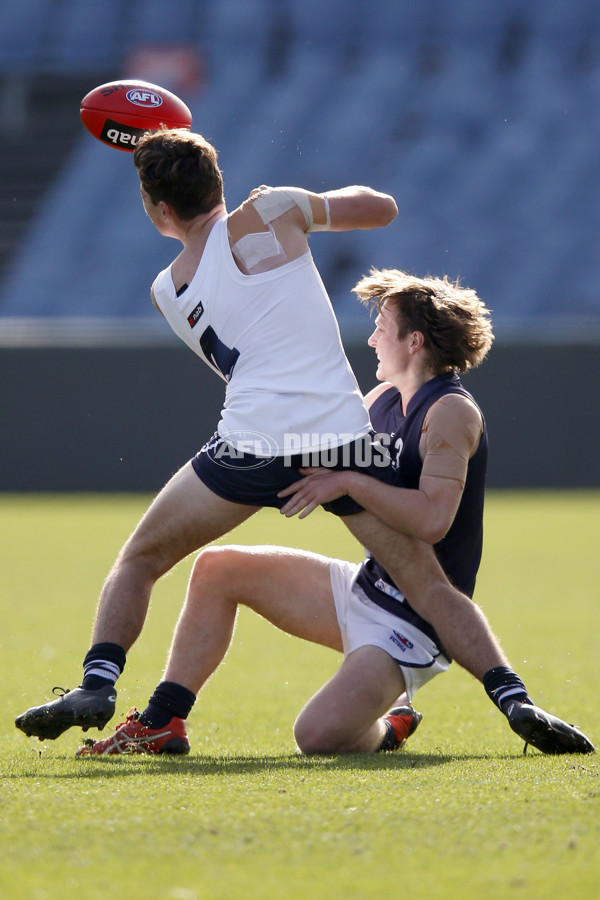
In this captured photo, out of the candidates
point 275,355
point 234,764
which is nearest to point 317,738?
point 234,764

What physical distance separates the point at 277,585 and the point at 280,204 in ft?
3.63

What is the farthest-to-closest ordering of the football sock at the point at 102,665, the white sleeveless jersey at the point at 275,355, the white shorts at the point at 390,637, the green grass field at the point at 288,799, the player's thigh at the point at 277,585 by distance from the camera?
the player's thigh at the point at 277,585, the white shorts at the point at 390,637, the white sleeveless jersey at the point at 275,355, the football sock at the point at 102,665, the green grass field at the point at 288,799

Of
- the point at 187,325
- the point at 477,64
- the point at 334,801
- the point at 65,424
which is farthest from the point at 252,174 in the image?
the point at 334,801

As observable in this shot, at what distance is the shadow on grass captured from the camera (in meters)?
2.86

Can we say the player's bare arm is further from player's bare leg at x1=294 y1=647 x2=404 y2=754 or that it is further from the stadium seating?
the stadium seating

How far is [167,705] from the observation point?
10.8 ft

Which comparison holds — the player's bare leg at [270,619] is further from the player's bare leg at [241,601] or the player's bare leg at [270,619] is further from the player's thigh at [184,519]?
the player's thigh at [184,519]

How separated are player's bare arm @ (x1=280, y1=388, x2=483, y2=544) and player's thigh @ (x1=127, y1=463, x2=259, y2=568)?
0.56 ft

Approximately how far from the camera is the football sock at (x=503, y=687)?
3.16 metres

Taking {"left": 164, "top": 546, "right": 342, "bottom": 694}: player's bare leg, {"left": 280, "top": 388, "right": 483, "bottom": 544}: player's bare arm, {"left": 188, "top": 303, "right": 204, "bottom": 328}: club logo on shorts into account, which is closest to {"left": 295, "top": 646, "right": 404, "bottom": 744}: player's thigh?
{"left": 164, "top": 546, "right": 342, "bottom": 694}: player's bare leg

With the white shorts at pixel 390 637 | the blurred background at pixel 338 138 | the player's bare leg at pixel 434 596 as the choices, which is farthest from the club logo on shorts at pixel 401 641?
the blurred background at pixel 338 138

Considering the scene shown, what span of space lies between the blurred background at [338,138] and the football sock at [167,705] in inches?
394

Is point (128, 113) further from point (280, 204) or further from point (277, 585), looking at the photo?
point (277, 585)

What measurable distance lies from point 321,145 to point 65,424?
6414 mm
